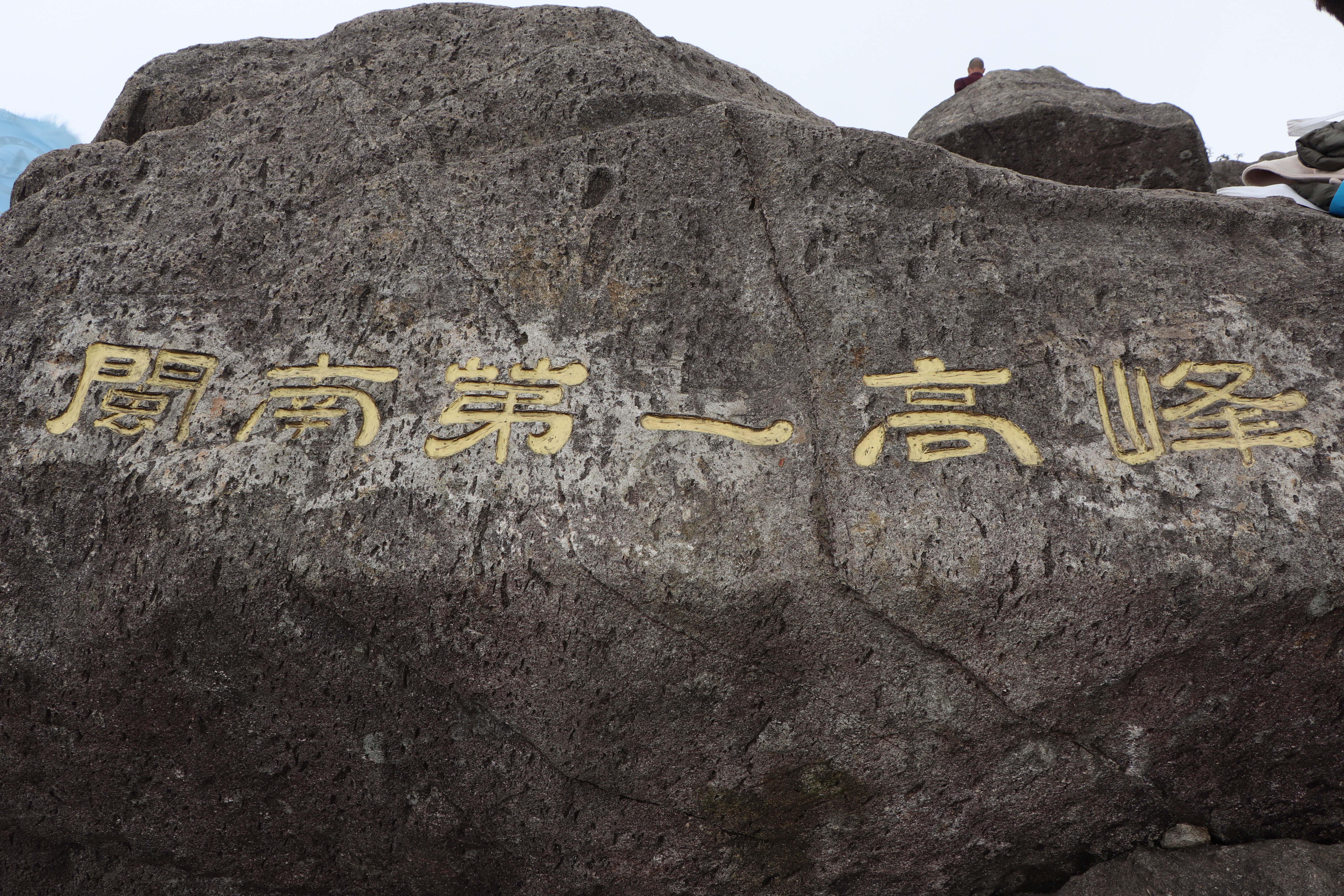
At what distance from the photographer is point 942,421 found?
7.29 feet

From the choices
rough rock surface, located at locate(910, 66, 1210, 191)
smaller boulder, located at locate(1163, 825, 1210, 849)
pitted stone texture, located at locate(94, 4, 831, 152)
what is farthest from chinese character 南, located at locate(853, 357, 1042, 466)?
rough rock surface, located at locate(910, 66, 1210, 191)

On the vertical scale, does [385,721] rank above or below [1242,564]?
below

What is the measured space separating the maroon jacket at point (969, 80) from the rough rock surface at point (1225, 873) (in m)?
5.09

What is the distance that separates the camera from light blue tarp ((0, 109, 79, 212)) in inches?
373

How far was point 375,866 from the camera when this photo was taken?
226 cm

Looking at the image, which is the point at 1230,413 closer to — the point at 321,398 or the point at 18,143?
the point at 321,398

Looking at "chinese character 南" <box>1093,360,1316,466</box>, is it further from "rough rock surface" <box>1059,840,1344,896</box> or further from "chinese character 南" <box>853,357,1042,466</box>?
"rough rock surface" <box>1059,840,1344,896</box>

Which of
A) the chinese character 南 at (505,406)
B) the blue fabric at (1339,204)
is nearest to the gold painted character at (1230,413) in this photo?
the blue fabric at (1339,204)

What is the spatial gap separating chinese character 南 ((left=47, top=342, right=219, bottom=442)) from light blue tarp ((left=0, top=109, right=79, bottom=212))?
8.80m

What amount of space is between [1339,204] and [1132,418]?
1446 millimetres

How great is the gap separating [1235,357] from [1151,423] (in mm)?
400

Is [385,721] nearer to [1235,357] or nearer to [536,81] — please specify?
[536,81]

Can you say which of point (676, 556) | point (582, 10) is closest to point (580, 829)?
point (676, 556)

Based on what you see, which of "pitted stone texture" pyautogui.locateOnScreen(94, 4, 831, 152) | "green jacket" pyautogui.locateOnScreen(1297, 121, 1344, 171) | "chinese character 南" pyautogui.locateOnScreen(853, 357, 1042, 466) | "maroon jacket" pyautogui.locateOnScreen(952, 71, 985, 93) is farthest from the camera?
"maroon jacket" pyautogui.locateOnScreen(952, 71, 985, 93)
